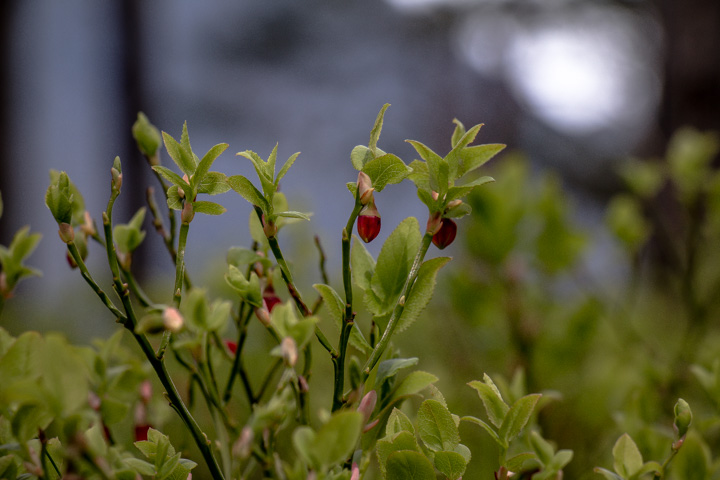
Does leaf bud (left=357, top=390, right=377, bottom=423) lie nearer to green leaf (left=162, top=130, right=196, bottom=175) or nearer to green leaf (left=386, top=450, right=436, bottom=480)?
green leaf (left=386, top=450, right=436, bottom=480)

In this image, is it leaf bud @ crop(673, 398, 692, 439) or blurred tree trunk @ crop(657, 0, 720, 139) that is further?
blurred tree trunk @ crop(657, 0, 720, 139)

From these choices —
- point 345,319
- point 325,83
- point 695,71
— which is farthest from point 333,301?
point 325,83

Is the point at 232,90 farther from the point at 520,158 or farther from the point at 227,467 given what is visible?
the point at 227,467

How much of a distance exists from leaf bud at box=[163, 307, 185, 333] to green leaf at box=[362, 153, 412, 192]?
124mm

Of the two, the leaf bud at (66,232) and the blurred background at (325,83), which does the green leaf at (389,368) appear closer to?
the leaf bud at (66,232)

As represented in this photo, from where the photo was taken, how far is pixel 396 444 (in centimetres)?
30

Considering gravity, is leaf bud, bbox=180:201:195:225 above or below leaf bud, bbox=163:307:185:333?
above

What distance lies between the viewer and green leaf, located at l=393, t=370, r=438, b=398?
318 millimetres

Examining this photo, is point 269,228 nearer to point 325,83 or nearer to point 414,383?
point 414,383

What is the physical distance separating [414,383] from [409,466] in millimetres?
47

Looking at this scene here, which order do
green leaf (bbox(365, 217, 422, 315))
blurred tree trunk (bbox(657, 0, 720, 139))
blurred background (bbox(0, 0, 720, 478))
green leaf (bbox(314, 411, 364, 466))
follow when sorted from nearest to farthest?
green leaf (bbox(314, 411, 364, 466)), green leaf (bbox(365, 217, 422, 315)), blurred tree trunk (bbox(657, 0, 720, 139)), blurred background (bbox(0, 0, 720, 478))

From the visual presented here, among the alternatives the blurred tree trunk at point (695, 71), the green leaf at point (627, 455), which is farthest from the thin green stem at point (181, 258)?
the blurred tree trunk at point (695, 71)

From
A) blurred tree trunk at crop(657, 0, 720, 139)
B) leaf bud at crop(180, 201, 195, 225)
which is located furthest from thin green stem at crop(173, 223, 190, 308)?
blurred tree trunk at crop(657, 0, 720, 139)

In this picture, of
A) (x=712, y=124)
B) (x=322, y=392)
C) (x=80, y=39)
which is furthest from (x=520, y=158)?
(x=80, y=39)
